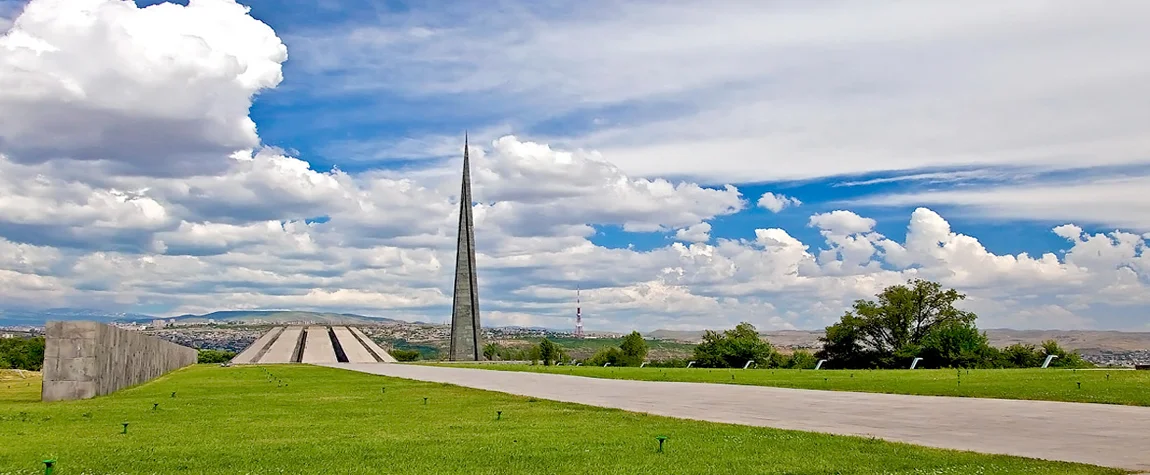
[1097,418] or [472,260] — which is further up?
[472,260]

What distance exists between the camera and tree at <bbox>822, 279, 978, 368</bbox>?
234 ft

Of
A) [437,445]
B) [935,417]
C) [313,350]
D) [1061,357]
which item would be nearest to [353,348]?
[313,350]

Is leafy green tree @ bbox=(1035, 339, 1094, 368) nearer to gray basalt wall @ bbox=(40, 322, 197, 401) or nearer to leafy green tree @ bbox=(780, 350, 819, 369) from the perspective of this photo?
leafy green tree @ bbox=(780, 350, 819, 369)

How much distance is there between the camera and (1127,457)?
456 inches

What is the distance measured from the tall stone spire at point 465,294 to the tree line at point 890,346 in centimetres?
1444

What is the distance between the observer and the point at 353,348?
102938 mm

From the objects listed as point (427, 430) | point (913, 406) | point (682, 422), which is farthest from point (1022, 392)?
point (427, 430)

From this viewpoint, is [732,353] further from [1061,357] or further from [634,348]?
[634,348]

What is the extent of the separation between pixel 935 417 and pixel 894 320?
5893 cm

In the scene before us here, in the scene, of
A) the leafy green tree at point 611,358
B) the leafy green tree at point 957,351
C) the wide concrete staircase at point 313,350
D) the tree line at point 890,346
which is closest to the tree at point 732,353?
the tree line at point 890,346

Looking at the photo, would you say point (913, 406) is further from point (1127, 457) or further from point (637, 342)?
point (637, 342)

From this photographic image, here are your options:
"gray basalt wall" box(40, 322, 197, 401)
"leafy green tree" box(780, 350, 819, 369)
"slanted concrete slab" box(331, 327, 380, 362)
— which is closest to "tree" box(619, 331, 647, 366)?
"leafy green tree" box(780, 350, 819, 369)

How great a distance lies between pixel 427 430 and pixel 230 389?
769 inches

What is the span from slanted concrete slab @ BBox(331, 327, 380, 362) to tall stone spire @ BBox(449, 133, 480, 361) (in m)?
10.7
